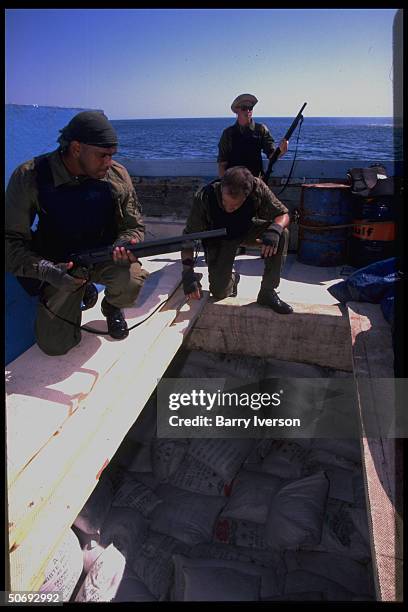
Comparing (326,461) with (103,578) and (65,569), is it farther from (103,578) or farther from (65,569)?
(65,569)

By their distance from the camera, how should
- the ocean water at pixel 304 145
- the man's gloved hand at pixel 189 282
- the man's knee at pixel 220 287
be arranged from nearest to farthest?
1. the man's gloved hand at pixel 189 282
2. the man's knee at pixel 220 287
3. the ocean water at pixel 304 145

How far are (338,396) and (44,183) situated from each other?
260 cm

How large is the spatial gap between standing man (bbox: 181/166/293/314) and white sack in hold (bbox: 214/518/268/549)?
1543 mm

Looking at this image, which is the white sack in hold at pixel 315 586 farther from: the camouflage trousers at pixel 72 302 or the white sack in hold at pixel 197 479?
the camouflage trousers at pixel 72 302

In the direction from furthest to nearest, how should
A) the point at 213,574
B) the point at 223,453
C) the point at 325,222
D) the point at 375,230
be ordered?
the point at 325,222
the point at 375,230
the point at 223,453
the point at 213,574

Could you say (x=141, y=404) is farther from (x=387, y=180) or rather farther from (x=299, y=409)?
(x=387, y=180)

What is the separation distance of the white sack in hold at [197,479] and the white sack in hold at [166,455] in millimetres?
44

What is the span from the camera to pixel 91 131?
7.38 feet

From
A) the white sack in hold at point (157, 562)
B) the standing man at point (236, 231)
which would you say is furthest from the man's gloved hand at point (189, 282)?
the white sack in hold at point (157, 562)

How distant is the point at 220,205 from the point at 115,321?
3.91 ft

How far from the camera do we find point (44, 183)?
2352 mm

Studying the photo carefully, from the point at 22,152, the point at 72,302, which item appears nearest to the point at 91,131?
the point at 22,152

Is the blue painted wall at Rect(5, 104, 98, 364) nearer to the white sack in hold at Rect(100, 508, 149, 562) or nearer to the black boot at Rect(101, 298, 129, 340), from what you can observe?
the black boot at Rect(101, 298, 129, 340)

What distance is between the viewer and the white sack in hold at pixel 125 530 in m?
2.53
